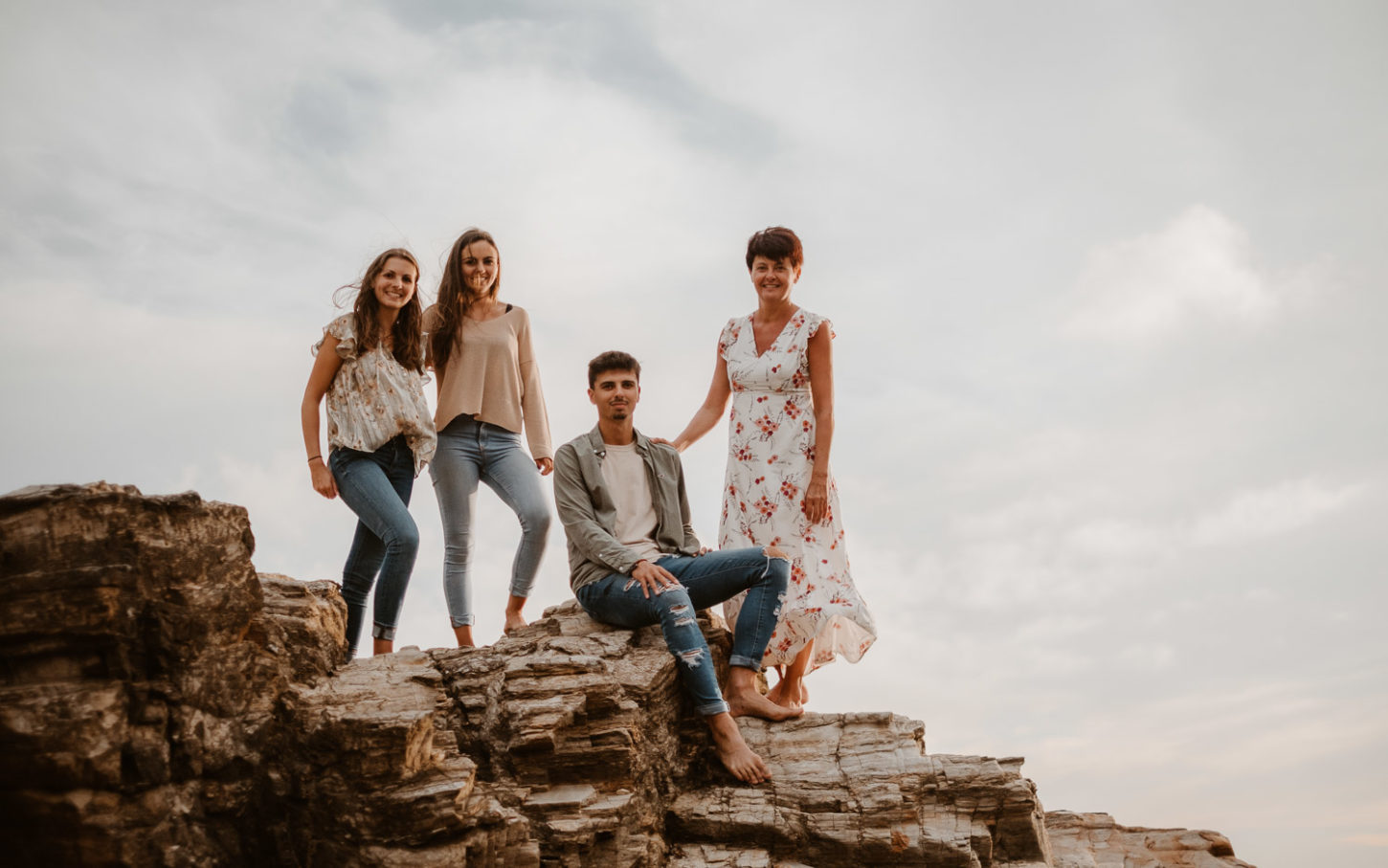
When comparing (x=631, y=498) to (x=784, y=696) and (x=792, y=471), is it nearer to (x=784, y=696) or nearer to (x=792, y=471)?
(x=792, y=471)

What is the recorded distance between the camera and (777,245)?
8.79 metres

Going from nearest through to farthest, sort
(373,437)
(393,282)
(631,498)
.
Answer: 1. (373,437)
2. (631,498)
3. (393,282)

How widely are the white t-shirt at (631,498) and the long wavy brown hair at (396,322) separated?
70.0 inches

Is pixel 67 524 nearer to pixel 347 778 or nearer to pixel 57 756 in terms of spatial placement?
pixel 57 756

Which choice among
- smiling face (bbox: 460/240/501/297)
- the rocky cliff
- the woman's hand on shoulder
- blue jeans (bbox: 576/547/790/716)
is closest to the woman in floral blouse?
the woman's hand on shoulder

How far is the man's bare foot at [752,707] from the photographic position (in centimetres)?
827

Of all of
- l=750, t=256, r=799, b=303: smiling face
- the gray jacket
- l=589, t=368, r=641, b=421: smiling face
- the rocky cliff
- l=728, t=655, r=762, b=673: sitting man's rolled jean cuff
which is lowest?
the rocky cliff

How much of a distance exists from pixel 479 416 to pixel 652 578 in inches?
85.5

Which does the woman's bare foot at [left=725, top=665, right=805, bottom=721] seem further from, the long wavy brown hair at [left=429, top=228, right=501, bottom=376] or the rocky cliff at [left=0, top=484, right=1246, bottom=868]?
the long wavy brown hair at [left=429, top=228, right=501, bottom=376]

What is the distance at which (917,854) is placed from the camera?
7.31 m

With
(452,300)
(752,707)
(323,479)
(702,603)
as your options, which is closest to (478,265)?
(452,300)

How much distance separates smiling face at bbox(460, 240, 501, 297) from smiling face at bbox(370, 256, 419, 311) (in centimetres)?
62

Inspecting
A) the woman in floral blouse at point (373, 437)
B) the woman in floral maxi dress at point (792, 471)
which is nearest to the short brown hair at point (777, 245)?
the woman in floral maxi dress at point (792, 471)

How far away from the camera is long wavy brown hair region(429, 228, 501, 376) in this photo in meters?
8.77
